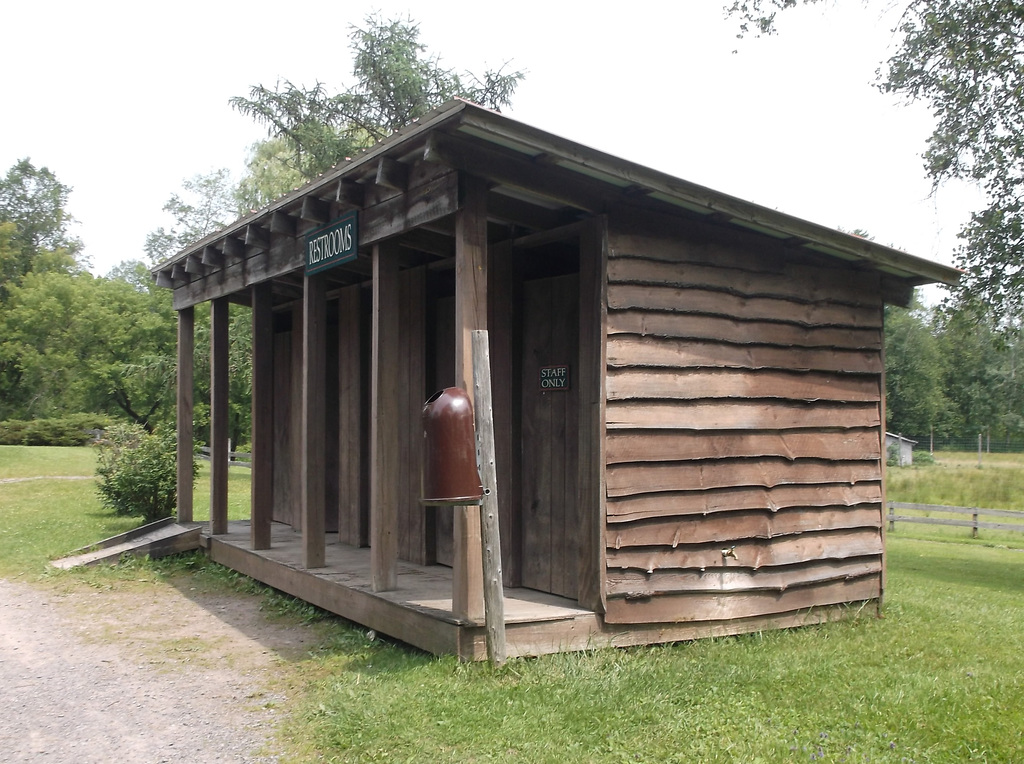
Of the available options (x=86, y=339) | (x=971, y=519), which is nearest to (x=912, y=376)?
(x=971, y=519)

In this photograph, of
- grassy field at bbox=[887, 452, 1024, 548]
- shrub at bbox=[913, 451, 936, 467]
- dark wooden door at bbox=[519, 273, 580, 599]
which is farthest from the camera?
shrub at bbox=[913, 451, 936, 467]

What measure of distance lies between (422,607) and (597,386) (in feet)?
6.23

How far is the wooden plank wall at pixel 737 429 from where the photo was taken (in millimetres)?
6086

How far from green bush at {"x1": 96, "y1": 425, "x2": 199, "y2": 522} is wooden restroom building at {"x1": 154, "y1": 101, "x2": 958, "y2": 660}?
196 inches

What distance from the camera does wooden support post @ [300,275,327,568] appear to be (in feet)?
25.1

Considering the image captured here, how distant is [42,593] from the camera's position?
8.74m

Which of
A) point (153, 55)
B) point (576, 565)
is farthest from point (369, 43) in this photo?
point (576, 565)

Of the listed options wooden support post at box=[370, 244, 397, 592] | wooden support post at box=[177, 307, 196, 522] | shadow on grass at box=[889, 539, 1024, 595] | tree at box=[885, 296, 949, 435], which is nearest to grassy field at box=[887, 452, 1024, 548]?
shadow on grass at box=[889, 539, 1024, 595]

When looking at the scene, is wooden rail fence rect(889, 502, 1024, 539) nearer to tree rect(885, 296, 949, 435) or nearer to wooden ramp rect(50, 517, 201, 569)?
wooden ramp rect(50, 517, 201, 569)

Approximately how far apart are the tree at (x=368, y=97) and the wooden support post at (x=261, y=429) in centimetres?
1475

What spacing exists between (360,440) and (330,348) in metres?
1.74

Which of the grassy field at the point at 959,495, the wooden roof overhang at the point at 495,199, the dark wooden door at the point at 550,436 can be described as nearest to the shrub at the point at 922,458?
the grassy field at the point at 959,495

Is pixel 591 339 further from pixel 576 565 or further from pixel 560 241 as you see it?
pixel 576 565

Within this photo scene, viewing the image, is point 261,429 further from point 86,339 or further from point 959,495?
point 86,339
